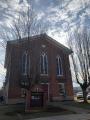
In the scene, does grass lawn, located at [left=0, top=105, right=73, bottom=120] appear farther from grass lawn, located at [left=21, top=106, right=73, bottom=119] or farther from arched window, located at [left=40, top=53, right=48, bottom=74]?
arched window, located at [left=40, top=53, right=48, bottom=74]

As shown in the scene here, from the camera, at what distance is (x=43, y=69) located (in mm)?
25125

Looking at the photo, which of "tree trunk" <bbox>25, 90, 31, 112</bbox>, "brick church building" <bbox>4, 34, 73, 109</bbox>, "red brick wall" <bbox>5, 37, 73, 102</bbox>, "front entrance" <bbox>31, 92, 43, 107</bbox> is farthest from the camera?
"brick church building" <bbox>4, 34, 73, 109</bbox>

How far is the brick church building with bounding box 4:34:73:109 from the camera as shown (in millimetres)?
21438

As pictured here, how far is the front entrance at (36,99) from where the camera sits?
48.9 feet

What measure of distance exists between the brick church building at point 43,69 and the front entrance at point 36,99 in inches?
156

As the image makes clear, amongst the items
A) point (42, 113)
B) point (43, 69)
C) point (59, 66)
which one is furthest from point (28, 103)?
point (59, 66)

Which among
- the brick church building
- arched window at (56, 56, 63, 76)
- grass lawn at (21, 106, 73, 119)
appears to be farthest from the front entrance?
arched window at (56, 56, 63, 76)

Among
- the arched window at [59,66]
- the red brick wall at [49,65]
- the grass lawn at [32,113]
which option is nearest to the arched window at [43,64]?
the red brick wall at [49,65]

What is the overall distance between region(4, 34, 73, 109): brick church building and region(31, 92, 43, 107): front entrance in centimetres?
395

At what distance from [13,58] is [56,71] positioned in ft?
23.7

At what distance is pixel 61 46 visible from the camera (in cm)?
2736

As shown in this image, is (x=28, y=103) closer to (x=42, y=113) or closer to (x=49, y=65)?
(x=42, y=113)

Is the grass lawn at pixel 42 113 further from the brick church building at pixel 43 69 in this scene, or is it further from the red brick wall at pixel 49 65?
the red brick wall at pixel 49 65

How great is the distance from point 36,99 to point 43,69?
1028 cm
